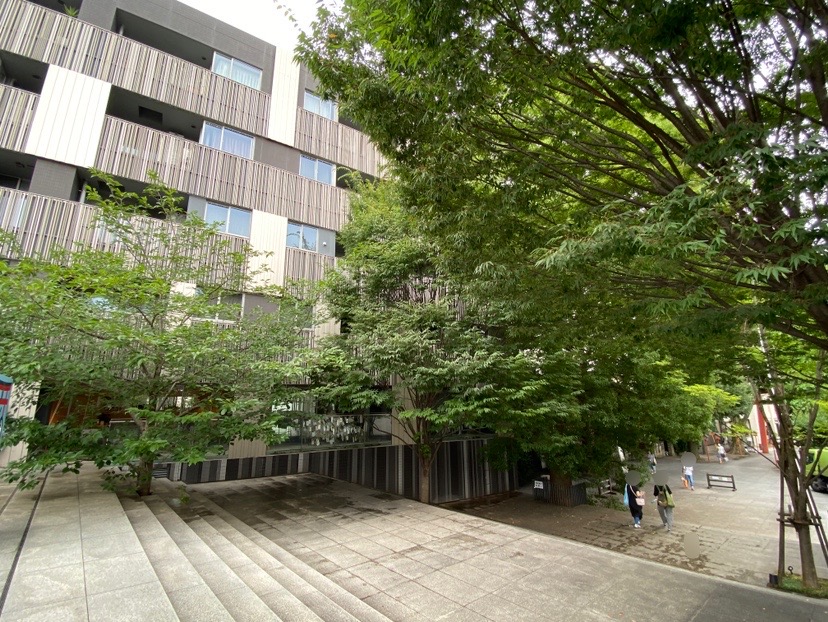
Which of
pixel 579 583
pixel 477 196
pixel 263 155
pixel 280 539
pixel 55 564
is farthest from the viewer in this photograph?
pixel 263 155

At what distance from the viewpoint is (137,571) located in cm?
423

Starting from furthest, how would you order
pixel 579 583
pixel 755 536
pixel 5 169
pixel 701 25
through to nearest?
pixel 5 169 < pixel 755 536 < pixel 579 583 < pixel 701 25

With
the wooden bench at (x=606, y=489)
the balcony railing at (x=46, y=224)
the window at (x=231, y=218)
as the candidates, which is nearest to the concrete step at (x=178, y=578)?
the balcony railing at (x=46, y=224)

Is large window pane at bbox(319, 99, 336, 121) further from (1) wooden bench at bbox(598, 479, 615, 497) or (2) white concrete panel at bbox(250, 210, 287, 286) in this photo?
(1) wooden bench at bbox(598, 479, 615, 497)

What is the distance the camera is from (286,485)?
13.4 m

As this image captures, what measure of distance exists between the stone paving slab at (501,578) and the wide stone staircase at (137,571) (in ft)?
3.39

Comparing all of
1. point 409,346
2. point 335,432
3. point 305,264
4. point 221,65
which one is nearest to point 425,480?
point 335,432

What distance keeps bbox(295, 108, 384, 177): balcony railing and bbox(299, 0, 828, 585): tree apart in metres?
11.0

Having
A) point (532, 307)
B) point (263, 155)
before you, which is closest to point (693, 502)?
point (532, 307)

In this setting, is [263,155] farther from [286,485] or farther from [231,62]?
[286,485]

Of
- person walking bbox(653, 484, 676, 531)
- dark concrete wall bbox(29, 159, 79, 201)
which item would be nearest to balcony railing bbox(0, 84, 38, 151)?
dark concrete wall bbox(29, 159, 79, 201)

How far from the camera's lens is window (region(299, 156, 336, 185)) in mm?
16364

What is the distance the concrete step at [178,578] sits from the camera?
3.65m

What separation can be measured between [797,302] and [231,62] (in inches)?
742
